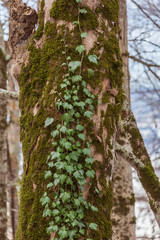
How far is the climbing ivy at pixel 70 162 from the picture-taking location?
1.76 metres

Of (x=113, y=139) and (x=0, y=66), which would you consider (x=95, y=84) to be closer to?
(x=113, y=139)

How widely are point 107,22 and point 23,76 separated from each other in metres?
0.86

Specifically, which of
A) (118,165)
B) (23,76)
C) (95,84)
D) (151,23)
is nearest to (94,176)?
(95,84)

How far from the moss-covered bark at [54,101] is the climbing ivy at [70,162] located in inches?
2.1

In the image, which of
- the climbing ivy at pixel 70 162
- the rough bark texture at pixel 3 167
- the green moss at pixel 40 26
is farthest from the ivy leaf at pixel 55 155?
the rough bark texture at pixel 3 167

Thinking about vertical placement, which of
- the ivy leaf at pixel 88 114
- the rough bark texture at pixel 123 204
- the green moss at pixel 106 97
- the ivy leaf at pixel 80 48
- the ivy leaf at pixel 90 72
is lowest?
the rough bark texture at pixel 123 204

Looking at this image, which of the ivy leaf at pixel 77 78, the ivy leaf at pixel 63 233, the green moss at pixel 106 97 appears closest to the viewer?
the ivy leaf at pixel 63 233

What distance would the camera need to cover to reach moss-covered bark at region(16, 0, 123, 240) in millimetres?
1901

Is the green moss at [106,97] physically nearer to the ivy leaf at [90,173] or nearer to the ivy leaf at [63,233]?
the ivy leaf at [90,173]

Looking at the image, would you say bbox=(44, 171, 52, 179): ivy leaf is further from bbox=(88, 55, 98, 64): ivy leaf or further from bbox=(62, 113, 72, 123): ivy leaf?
bbox=(88, 55, 98, 64): ivy leaf

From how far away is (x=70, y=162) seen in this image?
1.80 meters

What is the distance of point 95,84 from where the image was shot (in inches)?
79.7

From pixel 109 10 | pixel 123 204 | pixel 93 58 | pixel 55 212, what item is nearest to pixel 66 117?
pixel 93 58

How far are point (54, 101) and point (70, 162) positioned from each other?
481mm
